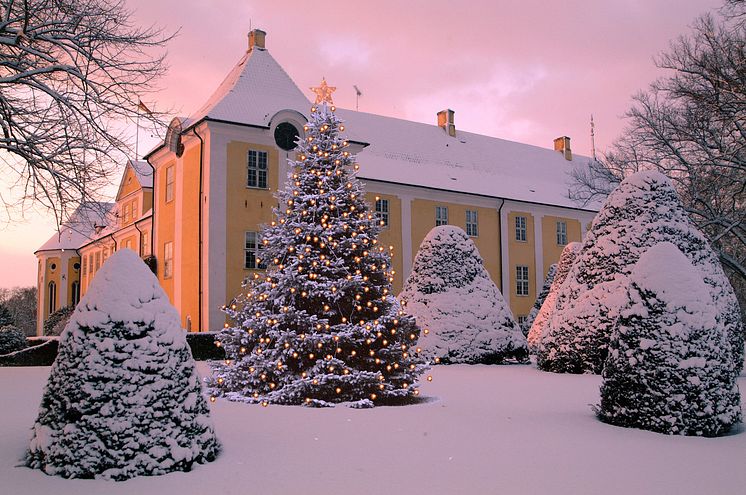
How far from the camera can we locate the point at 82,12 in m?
10.6

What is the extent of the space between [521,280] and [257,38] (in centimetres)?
2085

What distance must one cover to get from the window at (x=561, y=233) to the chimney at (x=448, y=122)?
9062 millimetres

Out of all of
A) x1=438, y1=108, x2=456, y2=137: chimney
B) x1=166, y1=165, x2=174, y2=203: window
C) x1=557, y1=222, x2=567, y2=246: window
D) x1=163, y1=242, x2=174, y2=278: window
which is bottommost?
x1=163, y1=242, x2=174, y2=278: window

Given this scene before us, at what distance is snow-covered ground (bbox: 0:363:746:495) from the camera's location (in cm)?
588

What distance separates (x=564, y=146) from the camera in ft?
162

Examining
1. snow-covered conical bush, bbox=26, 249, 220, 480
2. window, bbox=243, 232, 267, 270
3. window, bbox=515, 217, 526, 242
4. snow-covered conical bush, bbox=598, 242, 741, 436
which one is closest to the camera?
snow-covered conical bush, bbox=26, 249, 220, 480

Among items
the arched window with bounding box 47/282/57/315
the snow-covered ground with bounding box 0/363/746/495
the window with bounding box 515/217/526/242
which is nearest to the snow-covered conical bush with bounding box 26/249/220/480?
the snow-covered ground with bounding box 0/363/746/495

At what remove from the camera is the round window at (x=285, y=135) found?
27.7 metres

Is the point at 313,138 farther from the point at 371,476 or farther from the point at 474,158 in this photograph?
the point at 474,158

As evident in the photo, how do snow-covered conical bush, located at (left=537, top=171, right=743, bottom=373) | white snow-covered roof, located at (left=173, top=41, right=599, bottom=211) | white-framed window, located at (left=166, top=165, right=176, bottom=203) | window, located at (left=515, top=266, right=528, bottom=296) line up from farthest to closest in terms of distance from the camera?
window, located at (left=515, top=266, right=528, bottom=296)
white-framed window, located at (left=166, top=165, right=176, bottom=203)
white snow-covered roof, located at (left=173, top=41, right=599, bottom=211)
snow-covered conical bush, located at (left=537, top=171, right=743, bottom=373)

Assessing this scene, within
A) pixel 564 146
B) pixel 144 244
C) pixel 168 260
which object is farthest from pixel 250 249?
pixel 564 146

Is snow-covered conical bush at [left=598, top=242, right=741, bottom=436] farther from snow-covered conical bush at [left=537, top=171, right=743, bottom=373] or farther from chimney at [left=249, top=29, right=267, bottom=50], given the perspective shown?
chimney at [left=249, top=29, right=267, bottom=50]

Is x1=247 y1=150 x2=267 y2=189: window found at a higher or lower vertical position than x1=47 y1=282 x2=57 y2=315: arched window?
higher

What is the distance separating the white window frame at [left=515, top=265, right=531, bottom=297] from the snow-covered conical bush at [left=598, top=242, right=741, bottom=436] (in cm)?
3099
